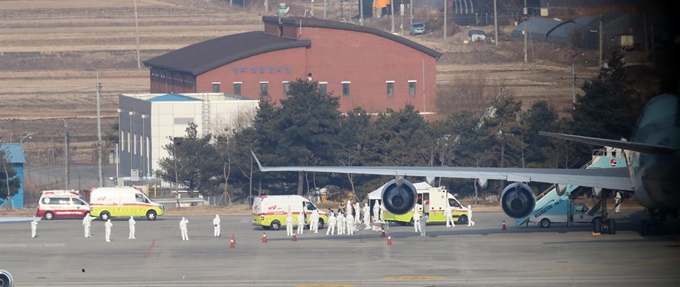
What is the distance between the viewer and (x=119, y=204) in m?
71.4

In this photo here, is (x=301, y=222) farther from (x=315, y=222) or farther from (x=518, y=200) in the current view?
(x=518, y=200)

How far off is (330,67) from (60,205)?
46990mm

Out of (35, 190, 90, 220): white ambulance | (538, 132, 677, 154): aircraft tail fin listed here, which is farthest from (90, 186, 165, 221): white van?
(538, 132, 677, 154): aircraft tail fin

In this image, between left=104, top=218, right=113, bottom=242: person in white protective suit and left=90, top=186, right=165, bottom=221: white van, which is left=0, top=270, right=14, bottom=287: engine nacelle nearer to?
left=104, top=218, right=113, bottom=242: person in white protective suit

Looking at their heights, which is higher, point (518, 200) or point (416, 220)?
point (518, 200)

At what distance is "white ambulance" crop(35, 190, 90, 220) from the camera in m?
71.8

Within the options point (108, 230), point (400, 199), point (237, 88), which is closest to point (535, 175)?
point (400, 199)

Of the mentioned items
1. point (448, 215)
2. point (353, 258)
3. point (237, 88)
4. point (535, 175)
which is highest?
point (237, 88)

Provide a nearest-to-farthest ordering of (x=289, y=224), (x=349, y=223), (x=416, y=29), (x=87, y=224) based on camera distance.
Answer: (x=289, y=224)
(x=87, y=224)
(x=349, y=223)
(x=416, y=29)

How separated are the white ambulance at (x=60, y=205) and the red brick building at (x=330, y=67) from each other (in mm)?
39920

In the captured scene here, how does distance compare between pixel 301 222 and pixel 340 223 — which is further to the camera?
pixel 301 222

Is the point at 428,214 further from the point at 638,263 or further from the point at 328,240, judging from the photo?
the point at 638,263

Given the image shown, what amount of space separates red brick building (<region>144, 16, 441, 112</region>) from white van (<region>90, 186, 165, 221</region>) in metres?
40.5

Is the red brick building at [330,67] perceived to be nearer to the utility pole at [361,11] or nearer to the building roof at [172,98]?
the building roof at [172,98]
